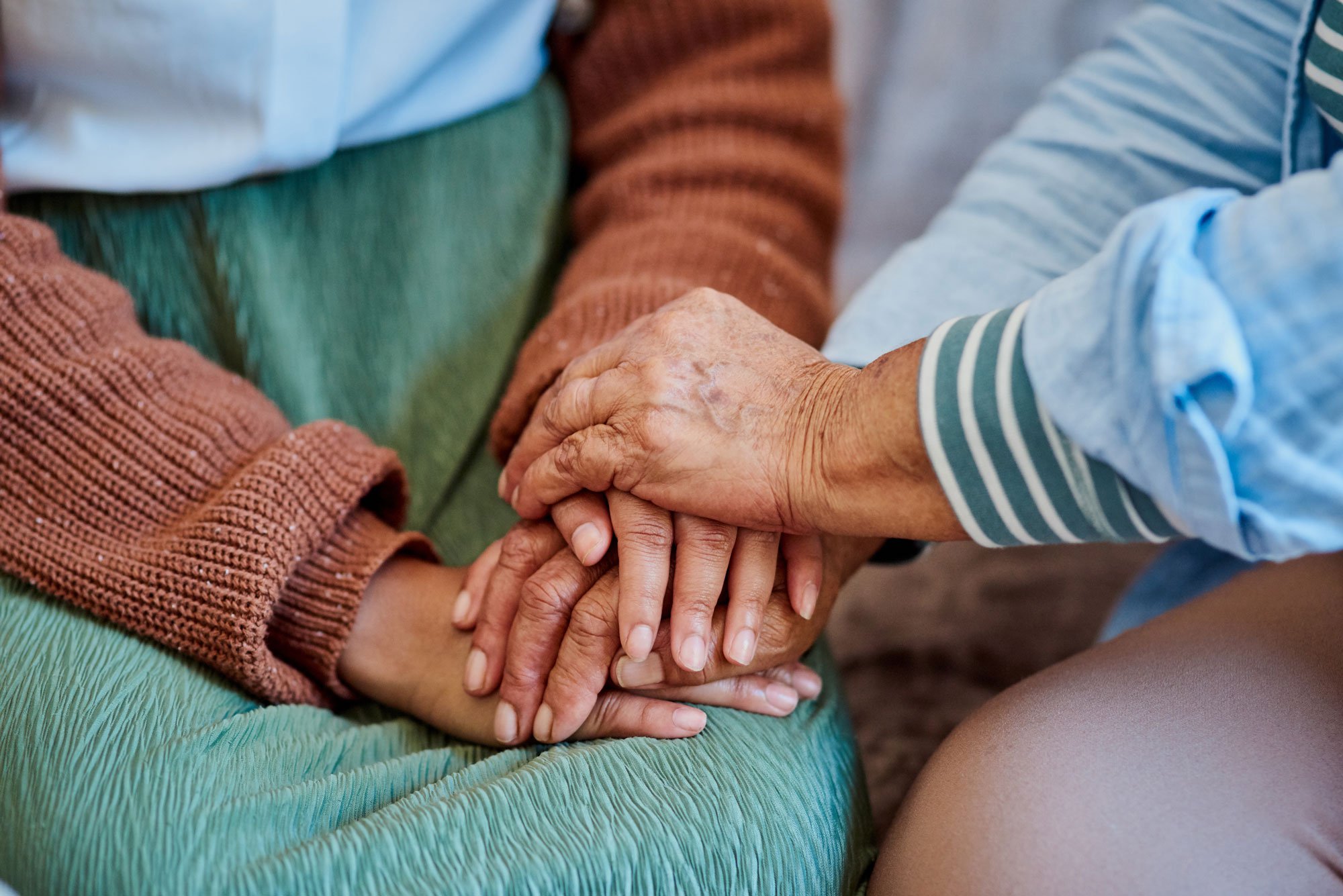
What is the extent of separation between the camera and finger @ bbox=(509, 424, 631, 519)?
2.02 ft

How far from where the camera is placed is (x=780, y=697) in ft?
2.09

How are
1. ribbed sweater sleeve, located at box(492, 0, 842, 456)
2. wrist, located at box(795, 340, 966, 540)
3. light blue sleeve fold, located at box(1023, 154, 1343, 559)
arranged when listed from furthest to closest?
ribbed sweater sleeve, located at box(492, 0, 842, 456) < wrist, located at box(795, 340, 966, 540) < light blue sleeve fold, located at box(1023, 154, 1343, 559)

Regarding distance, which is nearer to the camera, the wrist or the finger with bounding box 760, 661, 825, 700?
the wrist

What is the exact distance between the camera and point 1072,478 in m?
0.48

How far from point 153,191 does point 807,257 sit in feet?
1.80

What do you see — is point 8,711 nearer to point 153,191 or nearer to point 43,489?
point 43,489

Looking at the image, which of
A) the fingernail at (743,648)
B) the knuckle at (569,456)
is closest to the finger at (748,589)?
the fingernail at (743,648)

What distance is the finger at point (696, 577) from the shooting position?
60cm

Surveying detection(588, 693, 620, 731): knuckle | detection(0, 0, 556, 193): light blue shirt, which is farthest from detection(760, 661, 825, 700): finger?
detection(0, 0, 556, 193): light blue shirt

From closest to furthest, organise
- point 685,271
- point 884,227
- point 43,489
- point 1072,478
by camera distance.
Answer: point 1072,478 < point 43,489 < point 685,271 < point 884,227

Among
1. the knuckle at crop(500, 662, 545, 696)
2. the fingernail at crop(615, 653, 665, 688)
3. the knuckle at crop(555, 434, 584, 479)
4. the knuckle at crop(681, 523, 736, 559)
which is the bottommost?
the knuckle at crop(500, 662, 545, 696)

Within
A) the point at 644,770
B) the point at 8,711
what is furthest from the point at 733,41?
the point at 8,711

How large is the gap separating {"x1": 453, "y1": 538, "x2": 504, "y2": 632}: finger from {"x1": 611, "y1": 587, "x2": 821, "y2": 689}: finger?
0.38 ft

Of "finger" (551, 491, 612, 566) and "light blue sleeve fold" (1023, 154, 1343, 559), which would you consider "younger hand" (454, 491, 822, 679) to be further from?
"light blue sleeve fold" (1023, 154, 1343, 559)
